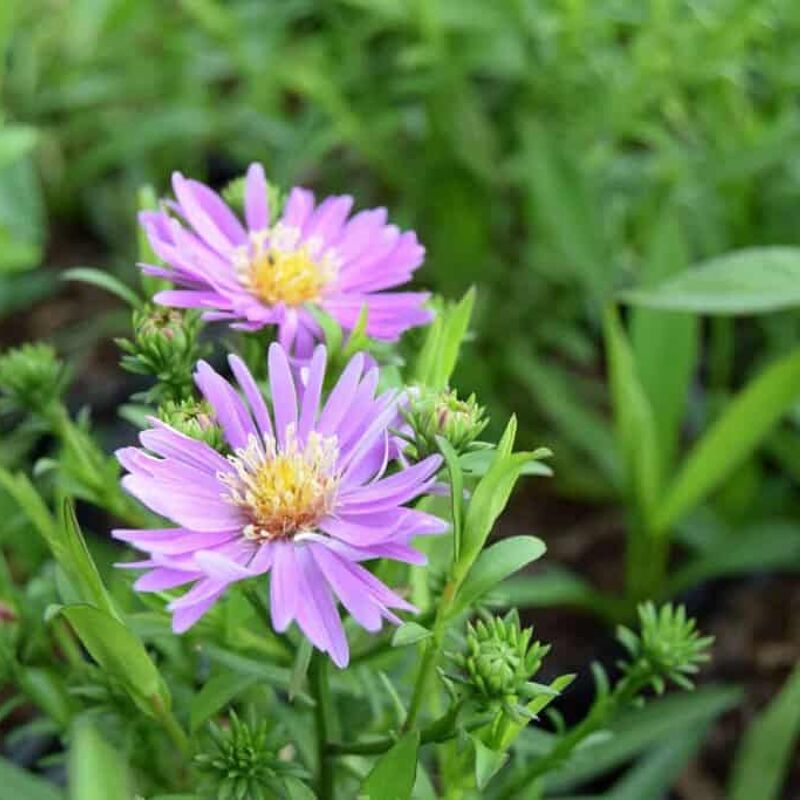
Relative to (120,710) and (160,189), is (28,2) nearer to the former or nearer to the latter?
(160,189)

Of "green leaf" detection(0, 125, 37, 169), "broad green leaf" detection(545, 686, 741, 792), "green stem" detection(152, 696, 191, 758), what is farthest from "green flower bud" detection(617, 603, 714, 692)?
"green leaf" detection(0, 125, 37, 169)

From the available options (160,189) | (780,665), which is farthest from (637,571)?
(160,189)

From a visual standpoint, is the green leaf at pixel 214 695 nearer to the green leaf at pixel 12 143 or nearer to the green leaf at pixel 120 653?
the green leaf at pixel 120 653

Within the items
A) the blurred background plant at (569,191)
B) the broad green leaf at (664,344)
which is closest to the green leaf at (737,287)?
the blurred background plant at (569,191)

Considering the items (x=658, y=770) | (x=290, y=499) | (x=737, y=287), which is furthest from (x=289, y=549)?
(x=658, y=770)

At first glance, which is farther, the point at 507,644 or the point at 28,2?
the point at 28,2

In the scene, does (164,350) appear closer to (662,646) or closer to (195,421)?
(195,421)

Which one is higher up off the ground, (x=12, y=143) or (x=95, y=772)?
(x=12, y=143)
